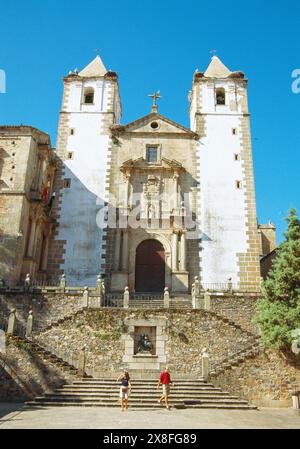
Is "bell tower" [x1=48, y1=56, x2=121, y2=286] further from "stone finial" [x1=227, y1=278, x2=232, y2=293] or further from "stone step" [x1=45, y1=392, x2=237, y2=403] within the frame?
"stone step" [x1=45, y1=392, x2=237, y2=403]

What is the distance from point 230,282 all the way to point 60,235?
34.4 ft

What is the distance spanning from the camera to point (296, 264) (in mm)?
17703

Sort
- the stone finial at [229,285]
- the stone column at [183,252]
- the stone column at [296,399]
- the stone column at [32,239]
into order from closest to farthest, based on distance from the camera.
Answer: the stone column at [296,399] → the stone finial at [229,285] → the stone column at [32,239] → the stone column at [183,252]

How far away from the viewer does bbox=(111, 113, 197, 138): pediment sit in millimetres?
28781

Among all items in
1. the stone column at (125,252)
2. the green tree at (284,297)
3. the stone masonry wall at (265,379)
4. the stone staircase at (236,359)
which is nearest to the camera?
the stone masonry wall at (265,379)

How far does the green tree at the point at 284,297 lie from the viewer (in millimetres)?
16516

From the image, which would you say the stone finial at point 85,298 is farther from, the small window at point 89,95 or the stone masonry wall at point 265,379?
the small window at point 89,95

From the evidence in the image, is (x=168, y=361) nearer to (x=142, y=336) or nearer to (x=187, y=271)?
(x=142, y=336)

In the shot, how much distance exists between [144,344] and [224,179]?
42.7ft

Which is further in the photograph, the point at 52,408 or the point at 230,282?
the point at 230,282

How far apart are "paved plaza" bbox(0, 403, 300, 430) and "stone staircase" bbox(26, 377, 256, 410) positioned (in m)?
0.62

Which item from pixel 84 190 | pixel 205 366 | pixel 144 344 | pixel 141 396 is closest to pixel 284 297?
pixel 205 366

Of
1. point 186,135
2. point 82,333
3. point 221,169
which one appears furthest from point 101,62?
point 82,333

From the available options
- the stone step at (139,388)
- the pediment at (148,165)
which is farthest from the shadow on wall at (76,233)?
the stone step at (139,388)
